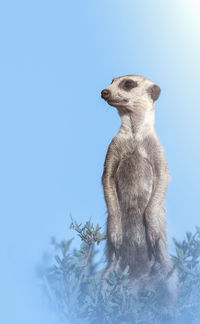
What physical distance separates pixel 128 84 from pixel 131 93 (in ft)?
0.21

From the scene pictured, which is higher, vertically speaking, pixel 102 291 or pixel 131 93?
pixel 131 93

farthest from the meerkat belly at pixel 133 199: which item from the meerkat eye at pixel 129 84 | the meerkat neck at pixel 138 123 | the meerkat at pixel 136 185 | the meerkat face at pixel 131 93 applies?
the meerkat eye at pixel 129 84

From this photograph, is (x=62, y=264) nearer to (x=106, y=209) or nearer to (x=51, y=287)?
(x=51, y=287)

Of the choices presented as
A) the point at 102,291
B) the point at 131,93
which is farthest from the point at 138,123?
the point at 102,291

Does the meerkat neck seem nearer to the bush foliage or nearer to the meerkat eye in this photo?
the meerkat eye

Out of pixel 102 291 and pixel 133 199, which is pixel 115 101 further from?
pixel 102 291

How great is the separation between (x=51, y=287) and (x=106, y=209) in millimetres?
566

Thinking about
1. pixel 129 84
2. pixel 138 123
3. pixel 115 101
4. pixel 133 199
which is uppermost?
pixel 129 84

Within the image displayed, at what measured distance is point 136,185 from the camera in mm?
3369

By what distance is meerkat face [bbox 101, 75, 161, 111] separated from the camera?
3.34 metres

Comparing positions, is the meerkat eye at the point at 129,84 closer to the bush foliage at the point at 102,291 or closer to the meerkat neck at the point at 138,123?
the meerkat neck at the point at 138,123

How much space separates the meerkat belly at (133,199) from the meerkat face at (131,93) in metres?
0.30

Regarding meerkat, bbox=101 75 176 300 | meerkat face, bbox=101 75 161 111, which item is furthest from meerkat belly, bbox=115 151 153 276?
meerkat face, bbox=101 75 161 111

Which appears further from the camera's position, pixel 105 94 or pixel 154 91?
pixel 154 91
